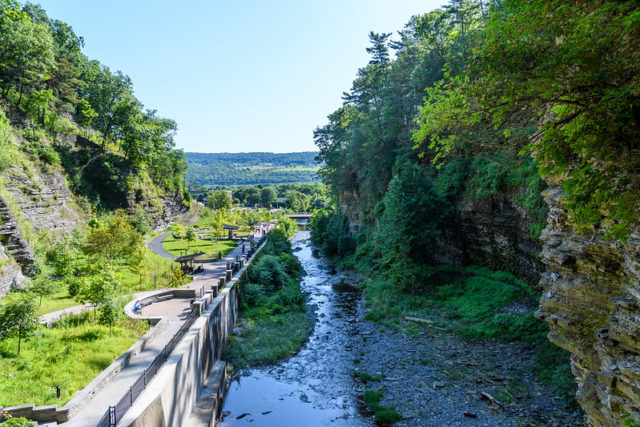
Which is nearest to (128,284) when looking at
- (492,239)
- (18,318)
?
Answer: (18,318)

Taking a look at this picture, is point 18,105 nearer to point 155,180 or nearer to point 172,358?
point 155,180

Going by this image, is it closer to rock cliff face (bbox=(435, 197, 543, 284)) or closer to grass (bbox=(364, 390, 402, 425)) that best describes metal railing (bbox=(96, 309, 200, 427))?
grass (bbox=(364, 390, 402, 425))

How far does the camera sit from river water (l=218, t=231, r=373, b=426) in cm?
1170

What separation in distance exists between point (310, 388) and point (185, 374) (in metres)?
5.46

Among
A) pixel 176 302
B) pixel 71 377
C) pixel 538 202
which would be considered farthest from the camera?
pixel 176 302

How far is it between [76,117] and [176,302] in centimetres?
3547

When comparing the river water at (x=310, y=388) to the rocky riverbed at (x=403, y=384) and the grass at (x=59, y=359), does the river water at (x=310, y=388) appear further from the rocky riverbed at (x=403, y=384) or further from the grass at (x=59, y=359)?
the grass at (x=59, y=359)

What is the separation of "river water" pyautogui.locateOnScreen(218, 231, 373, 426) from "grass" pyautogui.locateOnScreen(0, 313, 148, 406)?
4798mm

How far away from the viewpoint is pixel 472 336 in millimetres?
15617

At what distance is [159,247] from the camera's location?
32812mm

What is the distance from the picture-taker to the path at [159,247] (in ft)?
94.0

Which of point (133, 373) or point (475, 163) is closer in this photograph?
point (133, 373)

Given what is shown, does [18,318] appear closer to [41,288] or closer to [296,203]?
[41,288]

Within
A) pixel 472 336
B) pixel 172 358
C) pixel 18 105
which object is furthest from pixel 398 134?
pixel 18 105
